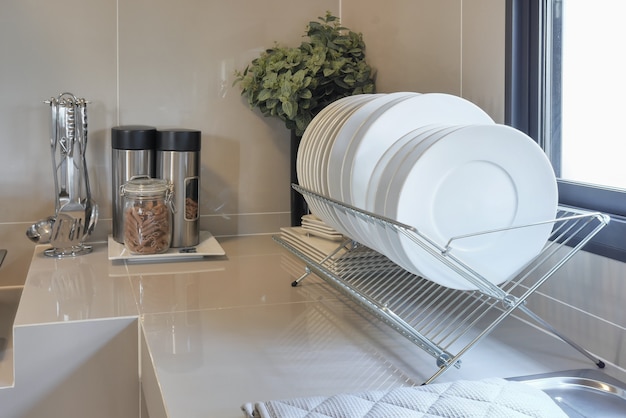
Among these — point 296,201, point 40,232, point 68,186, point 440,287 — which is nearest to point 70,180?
point 68,186

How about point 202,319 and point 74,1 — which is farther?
point 74,1

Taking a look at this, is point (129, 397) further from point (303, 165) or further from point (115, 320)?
point (303, 165)

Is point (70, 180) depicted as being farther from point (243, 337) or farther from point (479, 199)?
point (479, 199)

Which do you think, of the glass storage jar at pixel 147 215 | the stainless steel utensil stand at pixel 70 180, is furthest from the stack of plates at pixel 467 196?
the stainless steel utensil stand at pixel 70 180

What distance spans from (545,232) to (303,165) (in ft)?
1.68

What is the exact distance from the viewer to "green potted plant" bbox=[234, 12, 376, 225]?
5.81 feet

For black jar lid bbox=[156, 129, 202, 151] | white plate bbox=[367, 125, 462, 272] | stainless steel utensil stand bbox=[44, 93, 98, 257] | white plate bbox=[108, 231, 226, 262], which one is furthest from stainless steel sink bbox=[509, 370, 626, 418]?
stainless steel utensil stand bbox=[44, 93, 98, 257]

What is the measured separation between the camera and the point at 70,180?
5.84ft

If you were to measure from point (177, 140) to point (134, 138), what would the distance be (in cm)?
10

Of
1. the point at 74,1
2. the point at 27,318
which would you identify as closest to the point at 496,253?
the point at 27,318

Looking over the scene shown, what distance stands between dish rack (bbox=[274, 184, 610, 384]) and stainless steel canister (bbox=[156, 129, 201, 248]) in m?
0.39

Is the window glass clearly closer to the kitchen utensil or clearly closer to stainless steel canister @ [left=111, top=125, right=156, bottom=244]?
stainless steel canister @ [left=111, top=125, right=156, bottom=244]

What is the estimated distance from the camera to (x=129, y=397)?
4.17ft

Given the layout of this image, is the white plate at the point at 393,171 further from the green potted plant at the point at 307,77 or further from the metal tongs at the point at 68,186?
the metal tongs at the point at 68,186
